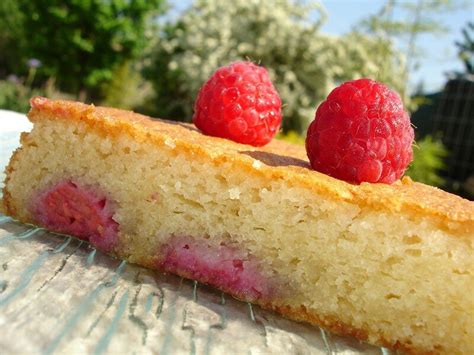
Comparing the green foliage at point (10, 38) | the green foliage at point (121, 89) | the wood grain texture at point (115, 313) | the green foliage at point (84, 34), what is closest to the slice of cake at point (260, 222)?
the wood grain texture at point (115, 313)

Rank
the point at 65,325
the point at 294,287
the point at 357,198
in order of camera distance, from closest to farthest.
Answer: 1. the point at 65,325
2. the point at 357,198
3. the point at 294,287

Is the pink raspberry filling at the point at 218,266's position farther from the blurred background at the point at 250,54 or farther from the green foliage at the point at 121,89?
the green foliage at the point at 121,89

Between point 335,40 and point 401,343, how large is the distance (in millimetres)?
10465

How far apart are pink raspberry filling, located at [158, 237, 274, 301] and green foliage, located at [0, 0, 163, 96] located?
13.4 metres

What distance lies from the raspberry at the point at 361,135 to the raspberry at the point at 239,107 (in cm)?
49

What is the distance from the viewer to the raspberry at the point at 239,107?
9.03 feet

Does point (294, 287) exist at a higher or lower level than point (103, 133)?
lower

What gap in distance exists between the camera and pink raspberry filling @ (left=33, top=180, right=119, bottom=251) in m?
2.43

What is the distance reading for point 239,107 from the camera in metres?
2.78

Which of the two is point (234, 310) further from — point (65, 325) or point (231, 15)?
point (231, 15)

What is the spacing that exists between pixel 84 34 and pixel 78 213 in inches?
558

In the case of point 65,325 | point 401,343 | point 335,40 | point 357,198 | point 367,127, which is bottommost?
point 401,343

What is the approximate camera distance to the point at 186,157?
2234mm

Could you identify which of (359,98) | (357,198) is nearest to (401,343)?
(357,198)
